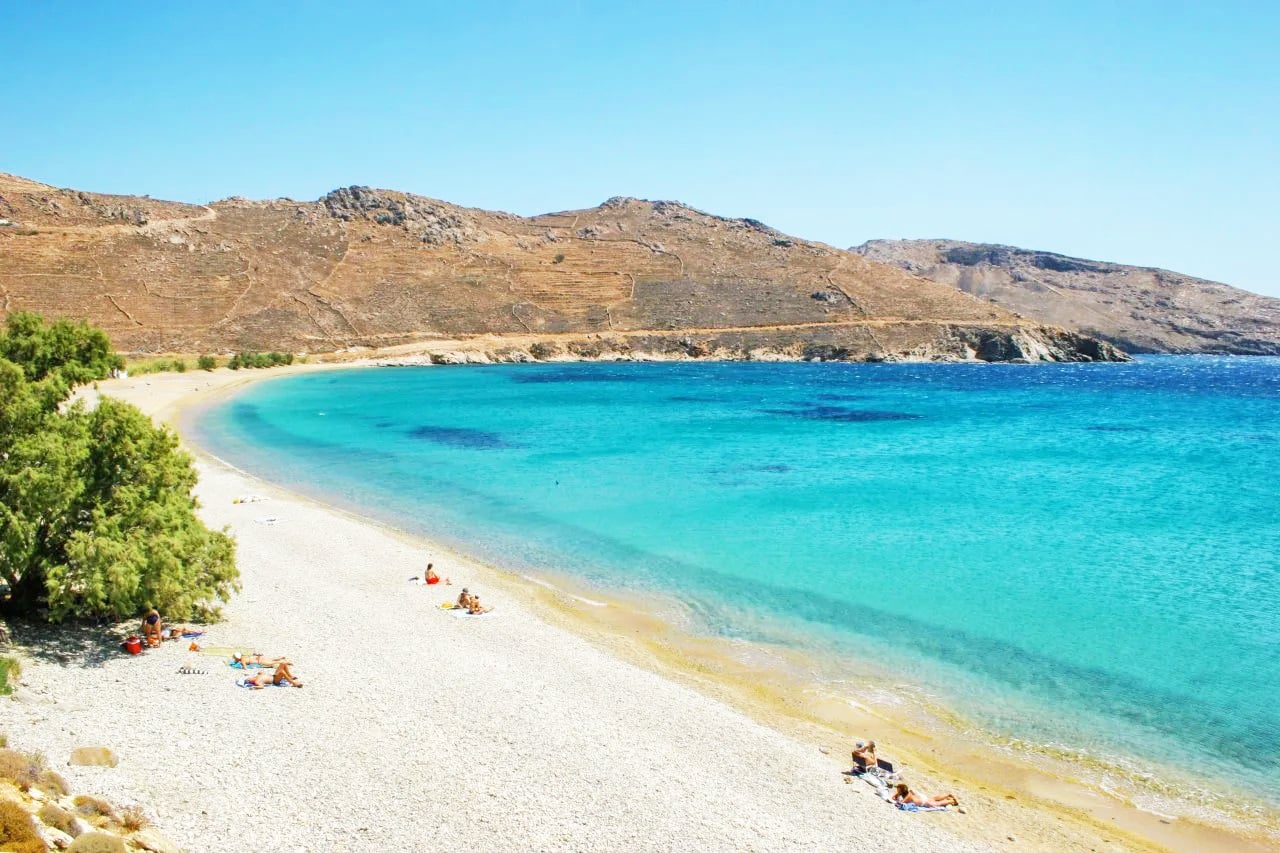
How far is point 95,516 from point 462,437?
30.2 metres

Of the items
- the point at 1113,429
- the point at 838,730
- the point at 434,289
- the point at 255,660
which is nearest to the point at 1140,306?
the point at 1113,429

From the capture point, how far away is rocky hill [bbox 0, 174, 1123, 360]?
83.8 meters

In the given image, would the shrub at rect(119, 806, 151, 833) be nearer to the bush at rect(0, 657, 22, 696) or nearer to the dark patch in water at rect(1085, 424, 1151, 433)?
the bush at rect(0, 657, 22, 696)

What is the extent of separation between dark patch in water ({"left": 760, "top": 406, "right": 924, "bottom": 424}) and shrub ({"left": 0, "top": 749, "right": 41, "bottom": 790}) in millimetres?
46162

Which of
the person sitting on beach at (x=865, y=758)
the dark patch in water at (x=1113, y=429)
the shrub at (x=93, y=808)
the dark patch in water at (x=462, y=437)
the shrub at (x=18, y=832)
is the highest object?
the dark patch in water at (x=1113, y=429)

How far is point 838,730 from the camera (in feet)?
43.7

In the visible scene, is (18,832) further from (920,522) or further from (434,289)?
(434,289)

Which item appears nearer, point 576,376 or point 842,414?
point 842,414

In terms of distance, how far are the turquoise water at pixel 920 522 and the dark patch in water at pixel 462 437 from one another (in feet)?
0.86

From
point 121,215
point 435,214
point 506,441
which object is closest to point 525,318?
point 435,214

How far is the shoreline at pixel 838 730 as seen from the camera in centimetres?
1066

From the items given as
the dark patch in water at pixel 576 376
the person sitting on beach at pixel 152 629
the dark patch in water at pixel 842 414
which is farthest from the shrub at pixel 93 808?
the dark patch in water at pixel 576 376

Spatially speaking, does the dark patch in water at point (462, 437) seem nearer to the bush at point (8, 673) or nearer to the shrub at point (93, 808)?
the bush at point (8, 673)

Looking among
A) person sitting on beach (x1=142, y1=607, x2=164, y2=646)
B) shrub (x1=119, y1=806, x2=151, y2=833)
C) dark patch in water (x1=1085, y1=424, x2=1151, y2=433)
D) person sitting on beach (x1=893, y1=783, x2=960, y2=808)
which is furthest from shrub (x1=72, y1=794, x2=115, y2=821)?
dark patch in water (x1=1085, y1=424, x2=1151, y2=433)
